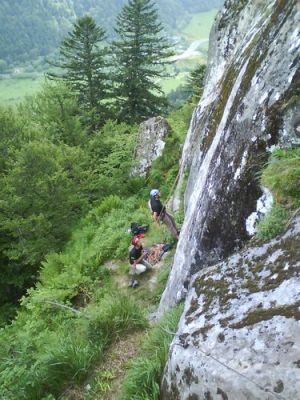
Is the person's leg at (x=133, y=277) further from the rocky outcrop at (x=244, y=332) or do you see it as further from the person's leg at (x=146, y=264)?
the rocky outcrop at (x=244, y=332)

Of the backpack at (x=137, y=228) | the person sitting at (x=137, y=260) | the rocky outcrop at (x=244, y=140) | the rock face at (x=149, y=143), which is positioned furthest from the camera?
the rock face at (x=149, y=143)

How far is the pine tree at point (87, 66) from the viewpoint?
26938 mm

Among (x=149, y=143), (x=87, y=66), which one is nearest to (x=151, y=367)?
(x=149, y=143)

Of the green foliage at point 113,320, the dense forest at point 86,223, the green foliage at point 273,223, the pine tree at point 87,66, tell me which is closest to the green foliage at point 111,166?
the dense forest at point 86,223

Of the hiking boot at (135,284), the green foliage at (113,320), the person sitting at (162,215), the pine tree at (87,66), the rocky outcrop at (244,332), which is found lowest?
the hiking boot at (135,284)

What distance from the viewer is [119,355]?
6344mm

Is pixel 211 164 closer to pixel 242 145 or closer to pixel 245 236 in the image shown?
pixel 242 145

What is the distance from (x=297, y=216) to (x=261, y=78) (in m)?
2.46

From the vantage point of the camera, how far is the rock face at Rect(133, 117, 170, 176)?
17469 millimetres

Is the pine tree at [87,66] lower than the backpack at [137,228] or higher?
higher

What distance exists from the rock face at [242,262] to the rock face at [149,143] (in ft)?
30.7

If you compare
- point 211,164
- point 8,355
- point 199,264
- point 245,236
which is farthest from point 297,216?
point 8,355

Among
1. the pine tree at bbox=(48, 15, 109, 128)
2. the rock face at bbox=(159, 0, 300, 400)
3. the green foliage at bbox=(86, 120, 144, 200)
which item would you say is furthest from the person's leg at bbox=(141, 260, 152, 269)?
the pine tree at bbox=(48, 15, 109, 128)

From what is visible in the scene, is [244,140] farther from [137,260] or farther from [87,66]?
[87,66]
